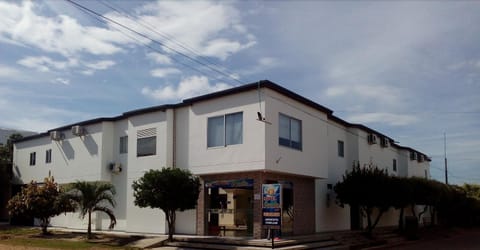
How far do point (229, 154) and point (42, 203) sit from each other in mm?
11403

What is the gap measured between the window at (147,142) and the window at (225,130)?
12.9 feet

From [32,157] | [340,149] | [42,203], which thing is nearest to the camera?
[42,203]

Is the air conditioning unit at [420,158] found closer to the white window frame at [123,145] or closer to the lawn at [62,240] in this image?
the white window frame at [123,145]

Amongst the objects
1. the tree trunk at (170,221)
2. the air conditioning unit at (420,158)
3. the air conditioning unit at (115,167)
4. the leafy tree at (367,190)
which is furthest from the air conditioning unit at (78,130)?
the air conditioning unit at (420,158)

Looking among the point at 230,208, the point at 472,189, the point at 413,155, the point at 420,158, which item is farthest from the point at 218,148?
the point at 472,189

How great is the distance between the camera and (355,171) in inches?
1052

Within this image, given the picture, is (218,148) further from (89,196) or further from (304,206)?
(89,196)

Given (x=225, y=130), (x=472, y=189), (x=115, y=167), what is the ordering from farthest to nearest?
(x=472, y=189)
(x=115, y=167)
(x=225, y=130)

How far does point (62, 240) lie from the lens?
24.2m

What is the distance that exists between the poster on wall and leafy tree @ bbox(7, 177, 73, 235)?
1307 centimetres

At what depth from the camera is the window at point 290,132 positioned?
2216 centimetres

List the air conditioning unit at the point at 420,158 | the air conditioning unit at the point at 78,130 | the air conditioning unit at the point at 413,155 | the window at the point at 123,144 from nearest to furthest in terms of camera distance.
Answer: the window at the point at 123,144
the air conditioning unit at the point at 78,130
the air conditioning unit at the point at 413,155
the air conditioning unit at the point at 420,158

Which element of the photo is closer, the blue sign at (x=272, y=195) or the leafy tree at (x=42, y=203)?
the blue sign at (x=272, y=195)

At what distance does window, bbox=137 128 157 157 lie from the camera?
25516 mm
